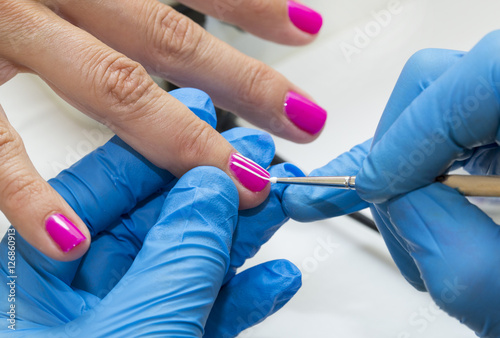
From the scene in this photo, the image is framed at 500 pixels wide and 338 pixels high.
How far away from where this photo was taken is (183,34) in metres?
0.77

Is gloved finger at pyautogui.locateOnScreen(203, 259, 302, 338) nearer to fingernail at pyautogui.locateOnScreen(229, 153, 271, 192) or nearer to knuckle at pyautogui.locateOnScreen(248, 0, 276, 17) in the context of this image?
fingernail at pyautogui.locateOnScreen(229, 153, 271, 192)

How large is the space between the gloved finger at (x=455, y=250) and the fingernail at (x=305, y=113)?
255 mm

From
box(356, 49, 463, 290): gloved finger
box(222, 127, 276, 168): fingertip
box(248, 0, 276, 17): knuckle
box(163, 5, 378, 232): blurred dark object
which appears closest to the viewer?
box(356, 49, 463, 290): gloved finger

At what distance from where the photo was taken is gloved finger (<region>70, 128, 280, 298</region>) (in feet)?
2.12

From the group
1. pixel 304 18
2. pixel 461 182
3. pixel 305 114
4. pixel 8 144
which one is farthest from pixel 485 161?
pixel 8 144

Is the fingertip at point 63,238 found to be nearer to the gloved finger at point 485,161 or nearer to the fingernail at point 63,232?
the fingernail at point 63,232

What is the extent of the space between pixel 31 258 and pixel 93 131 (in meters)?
0.42

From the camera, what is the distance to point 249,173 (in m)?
0.63

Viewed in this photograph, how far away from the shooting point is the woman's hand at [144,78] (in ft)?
1.91

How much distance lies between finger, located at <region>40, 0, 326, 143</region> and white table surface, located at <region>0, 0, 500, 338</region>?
0.22 m

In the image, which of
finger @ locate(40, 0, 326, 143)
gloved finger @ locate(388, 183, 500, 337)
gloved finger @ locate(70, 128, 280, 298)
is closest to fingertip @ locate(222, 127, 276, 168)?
gloved finger @ locate(70, 128, 280, 298)

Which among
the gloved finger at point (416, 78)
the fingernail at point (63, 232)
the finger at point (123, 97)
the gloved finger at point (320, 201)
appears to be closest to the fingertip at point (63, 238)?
the fingernail at point (63, 232)

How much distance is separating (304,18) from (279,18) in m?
0.04

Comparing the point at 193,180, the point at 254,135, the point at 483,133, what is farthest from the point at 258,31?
the point at 483,133
